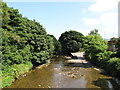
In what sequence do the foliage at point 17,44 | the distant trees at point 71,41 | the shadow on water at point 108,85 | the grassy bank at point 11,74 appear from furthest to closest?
the distant trees at point 71,41, the foliage at point 17,44, the grassy bank at point 11,74, the shadow on water at point 108,85

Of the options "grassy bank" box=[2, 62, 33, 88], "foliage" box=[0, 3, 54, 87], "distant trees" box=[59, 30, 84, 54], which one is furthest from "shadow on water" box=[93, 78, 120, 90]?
"distant trees" box=[59, 30, 84, 54]

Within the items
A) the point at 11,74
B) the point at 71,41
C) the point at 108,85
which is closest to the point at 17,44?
the point at 11,74

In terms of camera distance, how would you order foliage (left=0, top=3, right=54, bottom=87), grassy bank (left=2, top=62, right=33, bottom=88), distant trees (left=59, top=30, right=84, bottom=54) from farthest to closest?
distant trees (left=59, top=30, right=84, bottom=54)
foliage (left=0, top=3, right=54, bottom=87)
grassy bank (left=2, top=62, right=33, bottom=88)

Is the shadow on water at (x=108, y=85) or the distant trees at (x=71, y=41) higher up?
the distant trees at (x=71, y=41)

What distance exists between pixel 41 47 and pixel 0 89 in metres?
13.5

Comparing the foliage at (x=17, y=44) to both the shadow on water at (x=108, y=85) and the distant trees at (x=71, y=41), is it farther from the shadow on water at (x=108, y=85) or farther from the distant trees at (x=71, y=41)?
the distant trees at (x=71, y=41)

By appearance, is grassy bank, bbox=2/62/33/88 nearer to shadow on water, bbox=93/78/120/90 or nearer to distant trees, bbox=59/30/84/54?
shadow on water, bbox=93/78/120/90

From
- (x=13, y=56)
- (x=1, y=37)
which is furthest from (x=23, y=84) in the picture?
(x=1, y=37)

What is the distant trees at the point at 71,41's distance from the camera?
47.8 m

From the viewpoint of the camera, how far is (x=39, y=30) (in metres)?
26.2

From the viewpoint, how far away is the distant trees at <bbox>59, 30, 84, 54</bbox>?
157ft

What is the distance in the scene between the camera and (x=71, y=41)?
4794 centimetres

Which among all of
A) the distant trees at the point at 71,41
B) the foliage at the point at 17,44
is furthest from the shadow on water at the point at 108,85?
the distant trees at the point at 71,41

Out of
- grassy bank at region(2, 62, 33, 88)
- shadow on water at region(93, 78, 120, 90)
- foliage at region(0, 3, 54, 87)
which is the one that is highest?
foliage at region(0, 3, 54, 87)
